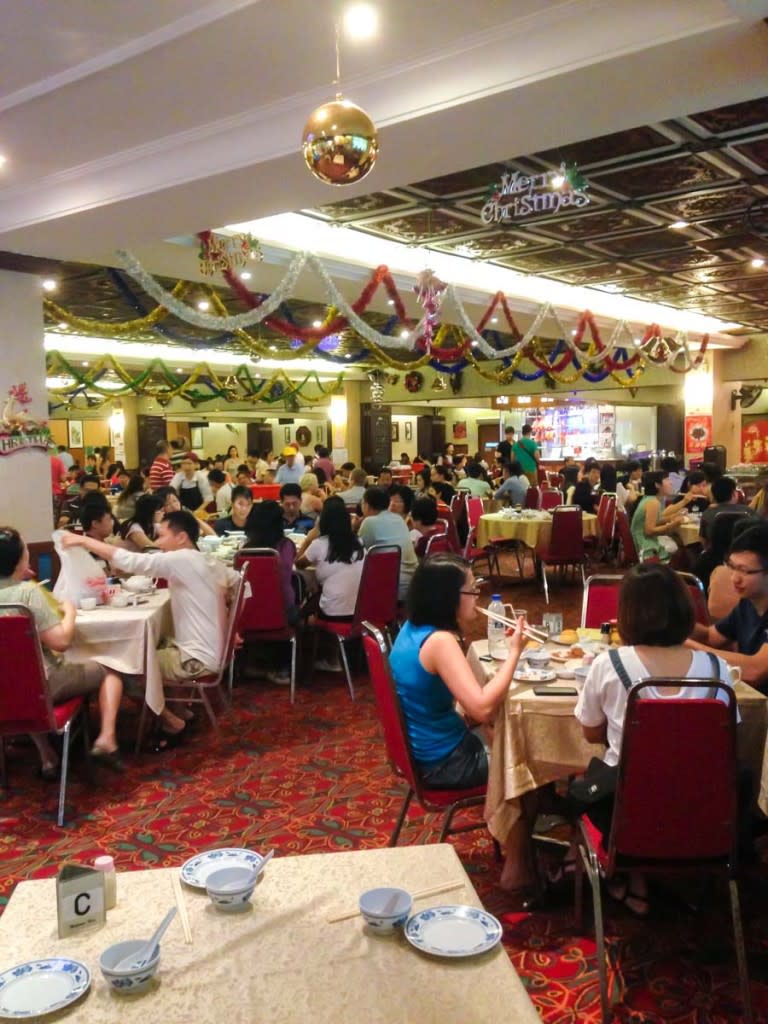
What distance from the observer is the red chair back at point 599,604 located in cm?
407

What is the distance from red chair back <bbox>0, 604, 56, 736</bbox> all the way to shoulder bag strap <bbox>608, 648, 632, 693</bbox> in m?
2.28

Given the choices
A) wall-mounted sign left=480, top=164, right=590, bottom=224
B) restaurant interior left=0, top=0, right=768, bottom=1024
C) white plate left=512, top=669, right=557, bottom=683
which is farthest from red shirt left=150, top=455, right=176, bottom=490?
white plate left=512, top=669, right=557, bottom=683

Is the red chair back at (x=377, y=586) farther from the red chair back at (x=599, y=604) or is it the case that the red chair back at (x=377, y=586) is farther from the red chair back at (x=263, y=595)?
the red chair back at (x=599, y=604)

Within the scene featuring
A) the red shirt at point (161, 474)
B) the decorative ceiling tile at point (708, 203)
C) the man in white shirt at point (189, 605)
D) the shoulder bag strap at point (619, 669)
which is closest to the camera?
the shoulder bag strap at point (619, 669)

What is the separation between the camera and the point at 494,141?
448 cm

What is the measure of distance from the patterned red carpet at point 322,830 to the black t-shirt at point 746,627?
33.0 inches

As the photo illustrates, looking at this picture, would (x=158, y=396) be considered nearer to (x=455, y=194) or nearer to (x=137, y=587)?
(x=455, y=194)

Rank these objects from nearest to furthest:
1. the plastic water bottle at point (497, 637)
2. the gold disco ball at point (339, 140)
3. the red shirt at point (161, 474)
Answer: the gold disco ball at point (339, 140) < the plastic water bottle at point (497, 637) < the red shirt at point (161, 474)

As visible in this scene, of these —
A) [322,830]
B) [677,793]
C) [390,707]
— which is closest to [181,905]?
[390,707]

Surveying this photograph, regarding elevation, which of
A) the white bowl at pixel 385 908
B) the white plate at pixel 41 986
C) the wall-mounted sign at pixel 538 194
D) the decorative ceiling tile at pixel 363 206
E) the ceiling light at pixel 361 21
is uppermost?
the decorative ceiling tile at pixel 363 206

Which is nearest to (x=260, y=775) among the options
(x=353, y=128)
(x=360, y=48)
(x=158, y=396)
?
(x=353, y=128)

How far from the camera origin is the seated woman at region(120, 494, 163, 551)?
19.7 feet

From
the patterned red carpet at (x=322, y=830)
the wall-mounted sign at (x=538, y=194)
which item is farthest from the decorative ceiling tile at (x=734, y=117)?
the patterned red carpet at (x=322, y=830)

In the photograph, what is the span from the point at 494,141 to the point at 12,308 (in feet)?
14.0
